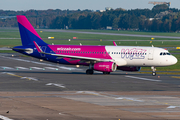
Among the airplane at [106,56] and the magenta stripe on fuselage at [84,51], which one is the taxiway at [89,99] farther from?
the magenta stripe on fuselage at [84,51]

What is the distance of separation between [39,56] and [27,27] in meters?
5.38

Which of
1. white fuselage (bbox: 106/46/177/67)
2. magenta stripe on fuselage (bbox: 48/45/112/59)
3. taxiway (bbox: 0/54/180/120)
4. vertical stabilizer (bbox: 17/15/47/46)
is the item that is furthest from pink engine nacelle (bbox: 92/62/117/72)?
vertical stabilizer (bbox: 17/15/47/46)

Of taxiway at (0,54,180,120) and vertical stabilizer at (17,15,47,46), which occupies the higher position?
vertical stabilizer at (17,15,47,46)

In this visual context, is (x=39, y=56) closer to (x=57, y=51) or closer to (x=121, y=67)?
(x=57, y=51)

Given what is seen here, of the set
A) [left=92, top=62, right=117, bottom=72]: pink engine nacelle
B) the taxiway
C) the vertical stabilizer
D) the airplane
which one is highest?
the vertical stabilizer

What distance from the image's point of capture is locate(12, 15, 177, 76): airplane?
1880 inches

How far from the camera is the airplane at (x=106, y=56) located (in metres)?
47.8

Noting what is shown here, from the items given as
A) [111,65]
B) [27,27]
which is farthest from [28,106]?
[27,27]

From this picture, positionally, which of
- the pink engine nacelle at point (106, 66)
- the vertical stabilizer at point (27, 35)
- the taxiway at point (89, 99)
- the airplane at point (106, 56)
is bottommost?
the taxiway at point (89, 99)

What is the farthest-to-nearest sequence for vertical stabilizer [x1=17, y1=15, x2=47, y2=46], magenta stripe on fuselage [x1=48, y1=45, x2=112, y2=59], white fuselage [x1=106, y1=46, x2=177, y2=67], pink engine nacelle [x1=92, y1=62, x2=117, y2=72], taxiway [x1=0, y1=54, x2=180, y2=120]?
vertical stabilizer [x1=17, y1=15, x2=47, y2=46] → magenta stripe on fuselage [x1=48, y1=45, x2=112, y2=59] → white fuselage [x1=106, y1=46, x2=177, y2=67] → pink engine nacelle [x1=92, y1=62, x2=117, y2=72] → taxiway [x1=0, y1=54, x2=180, y2=120]

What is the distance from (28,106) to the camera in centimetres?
2569

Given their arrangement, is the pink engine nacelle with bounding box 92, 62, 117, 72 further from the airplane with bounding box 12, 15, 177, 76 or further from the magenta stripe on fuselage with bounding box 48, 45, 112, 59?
the magenta stripe on fuselage with bounding box 48, 45, 112, 59

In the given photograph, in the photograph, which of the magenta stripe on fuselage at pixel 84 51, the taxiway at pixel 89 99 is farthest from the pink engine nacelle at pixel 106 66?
the taxiway at pixel 89 99

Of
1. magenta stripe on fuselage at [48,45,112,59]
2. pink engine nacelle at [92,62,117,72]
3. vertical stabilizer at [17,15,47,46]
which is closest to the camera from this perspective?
pink engine nacelle at [92,62,117,72]
